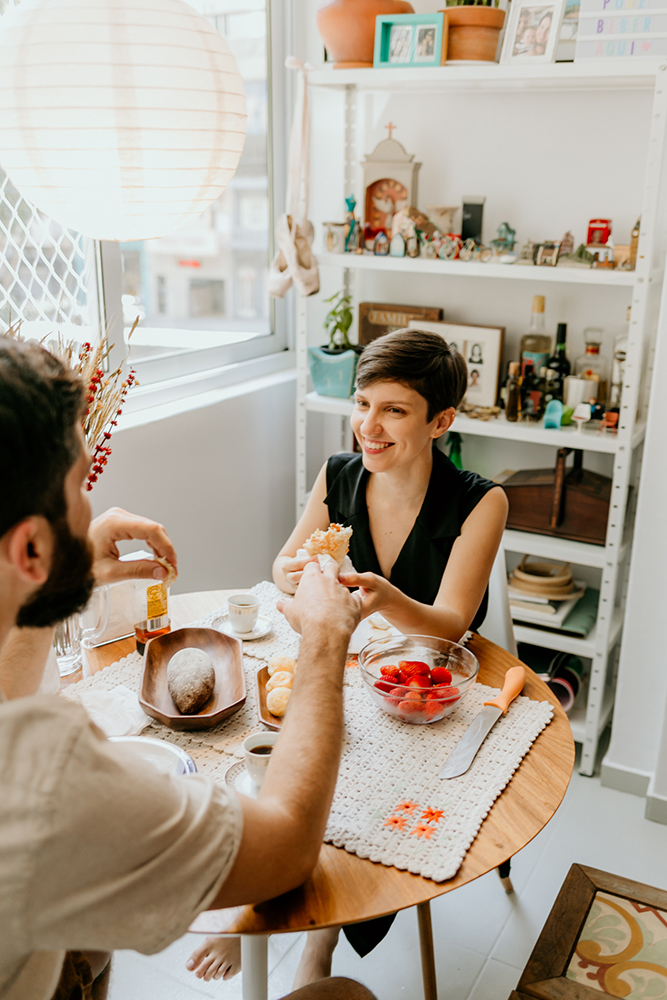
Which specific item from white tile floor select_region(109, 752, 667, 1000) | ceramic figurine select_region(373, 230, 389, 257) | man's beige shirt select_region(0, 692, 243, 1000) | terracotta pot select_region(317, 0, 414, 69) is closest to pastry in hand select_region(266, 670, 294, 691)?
man's beige shirt select_region(0, 692, 243, 1000)

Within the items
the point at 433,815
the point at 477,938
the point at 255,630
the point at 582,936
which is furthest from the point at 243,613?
the point at 477,938

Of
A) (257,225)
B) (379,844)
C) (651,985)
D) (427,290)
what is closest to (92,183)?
(379,844)

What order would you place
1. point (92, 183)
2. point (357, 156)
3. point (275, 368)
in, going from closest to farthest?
point (92, 183) < point (357, 156) < point (275, 368)

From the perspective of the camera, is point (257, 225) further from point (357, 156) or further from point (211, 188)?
point (211, 188)

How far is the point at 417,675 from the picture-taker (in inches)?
52.1

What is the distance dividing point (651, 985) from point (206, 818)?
1073mm

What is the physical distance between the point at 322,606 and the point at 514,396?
153 centimetres

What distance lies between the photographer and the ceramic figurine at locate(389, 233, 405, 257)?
2.54m

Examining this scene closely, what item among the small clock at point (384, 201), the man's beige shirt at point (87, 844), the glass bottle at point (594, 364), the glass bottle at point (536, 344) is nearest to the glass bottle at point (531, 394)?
the glass bottle at point (536, 344)

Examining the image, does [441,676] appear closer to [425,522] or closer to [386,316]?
[425,522]

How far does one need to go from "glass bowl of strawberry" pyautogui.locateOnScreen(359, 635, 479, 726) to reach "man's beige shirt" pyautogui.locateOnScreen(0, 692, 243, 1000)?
54cm

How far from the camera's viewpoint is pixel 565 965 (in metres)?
1.43

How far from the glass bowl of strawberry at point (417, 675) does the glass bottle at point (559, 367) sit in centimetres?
132

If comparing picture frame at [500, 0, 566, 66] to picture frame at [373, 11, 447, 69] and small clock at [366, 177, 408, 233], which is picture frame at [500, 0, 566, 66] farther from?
small clock at [366, 177, 408, 233]
